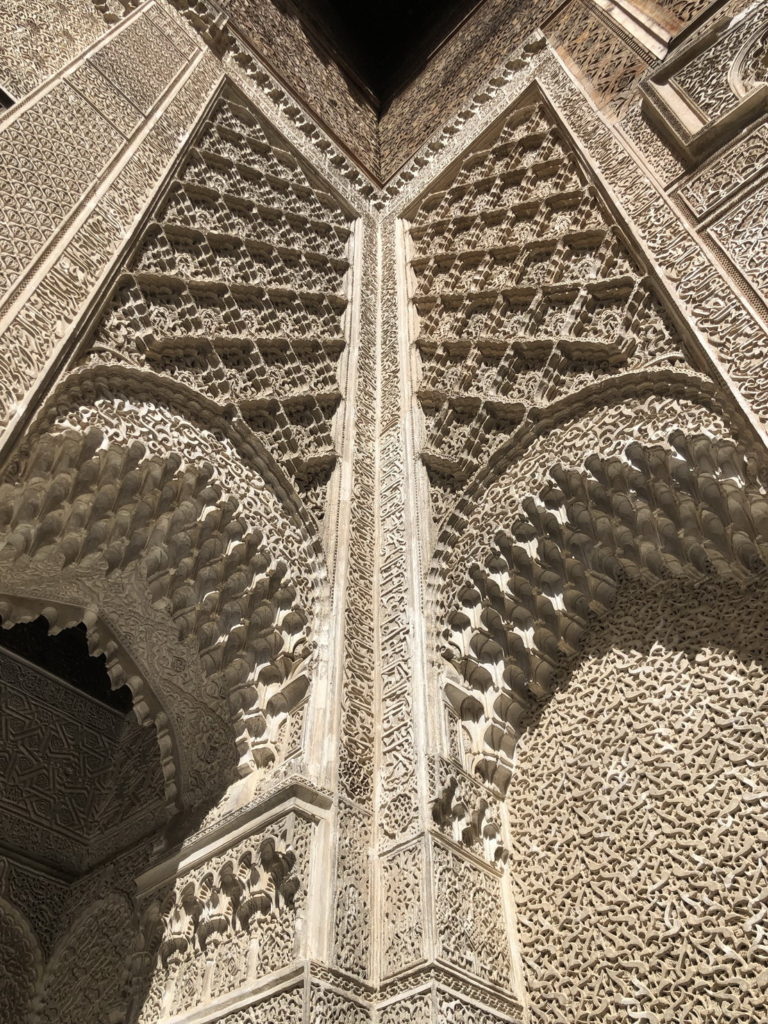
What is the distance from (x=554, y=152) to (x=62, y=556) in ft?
9.16

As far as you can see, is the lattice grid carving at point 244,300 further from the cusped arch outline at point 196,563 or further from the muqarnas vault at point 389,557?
the cusped arch outline at point 196,563

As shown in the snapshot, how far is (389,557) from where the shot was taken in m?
3.01

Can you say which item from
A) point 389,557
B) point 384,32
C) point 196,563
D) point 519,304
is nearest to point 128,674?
point 196,563

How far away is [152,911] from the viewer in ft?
7.82

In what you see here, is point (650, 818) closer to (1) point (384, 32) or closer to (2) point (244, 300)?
(2) point (244, 300)

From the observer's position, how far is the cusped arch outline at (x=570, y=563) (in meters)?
2.45

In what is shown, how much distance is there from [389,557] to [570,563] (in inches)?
26.0

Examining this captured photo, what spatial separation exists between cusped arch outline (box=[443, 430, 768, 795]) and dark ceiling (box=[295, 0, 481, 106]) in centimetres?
468

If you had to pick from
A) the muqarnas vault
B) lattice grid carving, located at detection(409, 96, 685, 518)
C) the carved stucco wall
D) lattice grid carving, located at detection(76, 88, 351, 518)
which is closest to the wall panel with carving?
the muqarnas vault

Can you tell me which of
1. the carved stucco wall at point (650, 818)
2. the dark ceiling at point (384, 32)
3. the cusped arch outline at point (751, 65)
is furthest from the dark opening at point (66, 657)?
the dark ceiling at point (384, 32)

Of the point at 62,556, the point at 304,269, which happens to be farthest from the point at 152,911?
the point at 304,269

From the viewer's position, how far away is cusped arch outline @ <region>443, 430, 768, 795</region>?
2.45 metres

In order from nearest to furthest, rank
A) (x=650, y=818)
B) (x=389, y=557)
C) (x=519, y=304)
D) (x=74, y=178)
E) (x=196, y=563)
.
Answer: (x=650, y=818) → (x=196, y=563) → (x=74, y=178) → (x=389, y=557) → (x=519, y=304)

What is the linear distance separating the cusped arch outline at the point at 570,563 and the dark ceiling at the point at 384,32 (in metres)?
4.68
